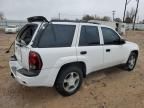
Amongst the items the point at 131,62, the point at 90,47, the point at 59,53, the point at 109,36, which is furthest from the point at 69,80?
the point at 131,62

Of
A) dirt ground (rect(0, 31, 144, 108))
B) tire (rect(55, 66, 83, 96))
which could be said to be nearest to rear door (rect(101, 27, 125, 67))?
dirt ground (rect(0, 31, 144, 108))

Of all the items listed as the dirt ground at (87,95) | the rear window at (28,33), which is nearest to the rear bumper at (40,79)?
the dirt ground at (87,95)

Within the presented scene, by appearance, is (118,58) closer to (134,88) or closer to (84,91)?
(134,88)

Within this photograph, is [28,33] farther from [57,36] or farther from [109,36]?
[109,36]

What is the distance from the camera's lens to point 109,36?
511 centimetres

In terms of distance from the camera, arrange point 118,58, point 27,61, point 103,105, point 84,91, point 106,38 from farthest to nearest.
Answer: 1. point 118,58
2. point 106,38
3. point 84,91
4. point 103,105
5. point 27,61

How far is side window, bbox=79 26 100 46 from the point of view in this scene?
14.0ft

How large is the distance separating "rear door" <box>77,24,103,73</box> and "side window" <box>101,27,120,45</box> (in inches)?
11.6

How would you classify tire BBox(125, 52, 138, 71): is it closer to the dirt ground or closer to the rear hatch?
the dirt ground

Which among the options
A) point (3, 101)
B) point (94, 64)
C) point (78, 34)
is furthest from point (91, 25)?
point (3, 101)

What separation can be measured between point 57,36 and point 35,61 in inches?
29.1

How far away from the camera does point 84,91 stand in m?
4.54

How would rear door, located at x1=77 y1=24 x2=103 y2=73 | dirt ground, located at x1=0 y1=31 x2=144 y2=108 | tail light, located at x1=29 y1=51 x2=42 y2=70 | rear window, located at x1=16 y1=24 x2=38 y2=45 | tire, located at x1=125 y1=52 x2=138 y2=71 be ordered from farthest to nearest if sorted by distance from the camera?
tire, located at x1=125 y1=52 x2=138 y2=71 < rear door, located at x1=77 y1=24 x2=103 y2=73 < dirt ground, located at x1=0 y1=31 x2=144 y2=108 < rear window, located at x1=16 y1=24 x2=38 y2=45 < tail light, located at x1=29 y1=51 x2=42 y2=70

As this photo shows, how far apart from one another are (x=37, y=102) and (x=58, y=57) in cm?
116
